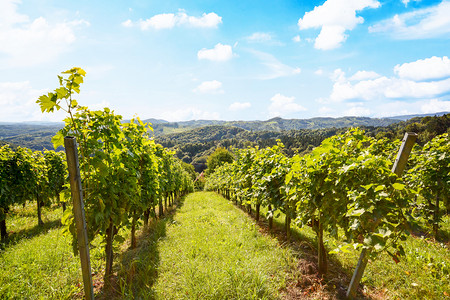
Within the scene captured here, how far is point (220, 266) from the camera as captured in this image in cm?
500

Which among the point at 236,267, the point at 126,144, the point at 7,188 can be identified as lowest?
the point at 236,267

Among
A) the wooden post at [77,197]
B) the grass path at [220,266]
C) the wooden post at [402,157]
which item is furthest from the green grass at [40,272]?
the wooden post at [402,157]

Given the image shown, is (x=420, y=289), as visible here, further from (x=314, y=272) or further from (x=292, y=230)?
(x=292, y=230)

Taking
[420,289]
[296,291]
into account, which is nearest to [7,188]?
[296,291]

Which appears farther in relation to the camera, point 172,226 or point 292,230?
point 172,226

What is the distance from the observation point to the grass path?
414cm

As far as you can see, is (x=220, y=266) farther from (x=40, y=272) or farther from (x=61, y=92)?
(x=61, y=92)

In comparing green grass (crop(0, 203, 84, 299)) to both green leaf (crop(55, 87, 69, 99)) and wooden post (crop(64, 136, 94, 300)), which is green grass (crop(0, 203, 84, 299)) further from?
green leaf (crop(55, 87, 69, 99))

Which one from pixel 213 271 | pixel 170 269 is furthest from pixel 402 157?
pixel 170 269

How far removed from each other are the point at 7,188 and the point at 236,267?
11.3m

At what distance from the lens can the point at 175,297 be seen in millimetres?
4176

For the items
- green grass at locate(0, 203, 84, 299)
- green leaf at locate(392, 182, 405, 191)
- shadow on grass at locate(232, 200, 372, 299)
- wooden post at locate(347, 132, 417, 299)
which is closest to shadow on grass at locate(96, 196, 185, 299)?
green grass at locate(0, 203, 84, 299)

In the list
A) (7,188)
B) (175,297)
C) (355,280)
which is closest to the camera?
(355,280)

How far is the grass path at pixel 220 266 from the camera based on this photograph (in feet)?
13.6
